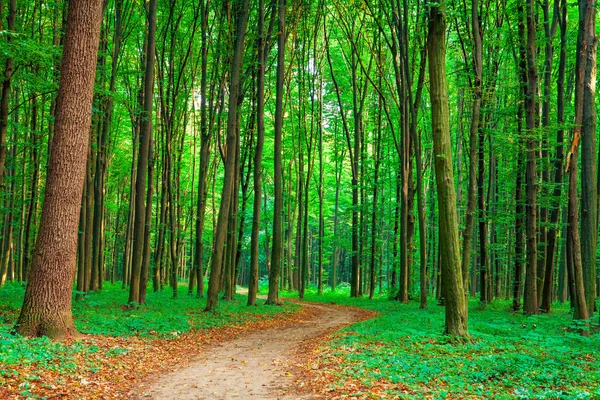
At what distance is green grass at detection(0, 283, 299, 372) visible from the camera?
628cm

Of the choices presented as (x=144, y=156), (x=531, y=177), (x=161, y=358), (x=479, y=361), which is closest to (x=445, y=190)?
(x=479, y=361)

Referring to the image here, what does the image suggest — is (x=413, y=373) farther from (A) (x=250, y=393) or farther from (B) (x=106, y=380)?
(B) (x=106, y=380)

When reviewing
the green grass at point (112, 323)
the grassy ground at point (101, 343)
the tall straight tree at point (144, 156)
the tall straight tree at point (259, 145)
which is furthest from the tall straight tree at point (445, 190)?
the tall straight tree at point (144, 156)

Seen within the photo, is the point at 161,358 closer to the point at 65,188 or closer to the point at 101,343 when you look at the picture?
the point at 101,343

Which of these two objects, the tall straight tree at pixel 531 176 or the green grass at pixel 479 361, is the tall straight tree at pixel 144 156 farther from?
the tall straight tree at pixel 531 176

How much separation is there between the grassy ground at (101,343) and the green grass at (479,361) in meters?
3.77

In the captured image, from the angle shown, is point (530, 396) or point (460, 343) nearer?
point (530, 396)

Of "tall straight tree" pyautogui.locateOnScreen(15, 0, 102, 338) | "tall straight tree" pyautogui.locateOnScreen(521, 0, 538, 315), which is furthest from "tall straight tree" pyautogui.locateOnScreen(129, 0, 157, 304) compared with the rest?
"tall straight tree" pyautogui.locateOnScreen(521, 0, 538, 315)

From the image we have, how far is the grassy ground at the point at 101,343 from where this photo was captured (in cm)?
564

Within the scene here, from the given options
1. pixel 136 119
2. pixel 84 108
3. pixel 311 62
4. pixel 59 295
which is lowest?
pixel 59 295

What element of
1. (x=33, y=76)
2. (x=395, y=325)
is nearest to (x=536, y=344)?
(x=395, y=325)

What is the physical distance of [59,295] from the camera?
7859 mm

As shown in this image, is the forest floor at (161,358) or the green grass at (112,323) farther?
the green grass at (112,323)

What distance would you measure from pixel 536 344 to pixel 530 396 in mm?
4529
